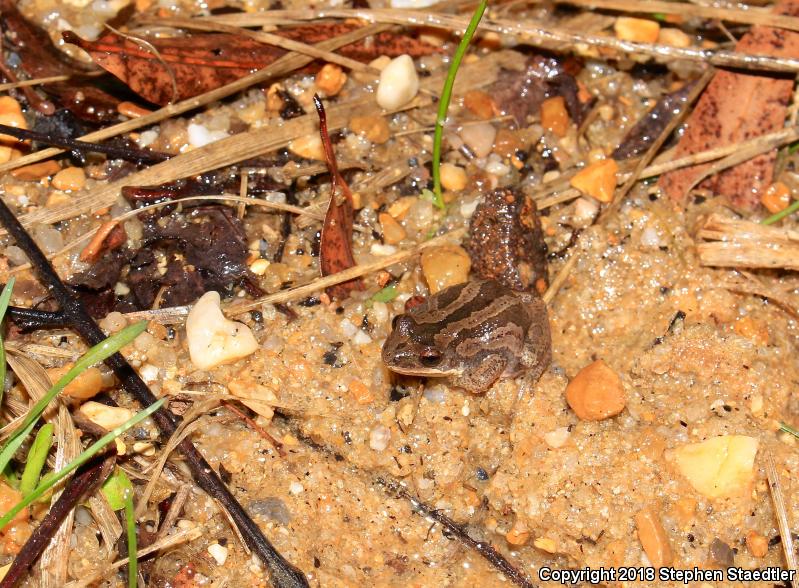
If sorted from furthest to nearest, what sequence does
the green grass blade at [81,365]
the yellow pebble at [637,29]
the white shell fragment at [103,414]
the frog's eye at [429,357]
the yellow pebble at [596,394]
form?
the yellow pebble at [637,29]
the yellow pebble at [596,394]
the frog's eye at [429,357]
the white shell fragment at [103,414]
the green grass blade at [81,365]

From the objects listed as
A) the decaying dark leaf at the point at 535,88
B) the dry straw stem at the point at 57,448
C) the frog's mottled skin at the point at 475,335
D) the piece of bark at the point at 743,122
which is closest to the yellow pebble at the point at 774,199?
the piece of bark at the point at 743,122

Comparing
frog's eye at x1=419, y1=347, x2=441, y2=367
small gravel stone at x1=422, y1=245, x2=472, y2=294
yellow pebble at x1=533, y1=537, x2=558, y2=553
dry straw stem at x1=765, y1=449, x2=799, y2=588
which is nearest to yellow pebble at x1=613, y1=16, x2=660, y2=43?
small gravel stone at x1=422, y1=245, x2=472, y2=294

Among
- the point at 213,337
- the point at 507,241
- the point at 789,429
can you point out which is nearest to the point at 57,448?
the point at 213,337

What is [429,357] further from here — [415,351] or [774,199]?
[774,199]

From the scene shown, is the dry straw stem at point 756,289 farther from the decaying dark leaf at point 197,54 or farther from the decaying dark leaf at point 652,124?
the decaying dark leaf at point 197,54

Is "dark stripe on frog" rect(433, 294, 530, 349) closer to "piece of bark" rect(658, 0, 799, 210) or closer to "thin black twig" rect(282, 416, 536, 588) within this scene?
"thin black twig" rect(282, 416, 536, 588)

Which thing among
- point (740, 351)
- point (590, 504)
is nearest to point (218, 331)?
point (590, 504)

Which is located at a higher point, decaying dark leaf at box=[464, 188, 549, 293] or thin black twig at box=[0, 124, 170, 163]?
thin black twig at box=[0, 124, 170, 163]
